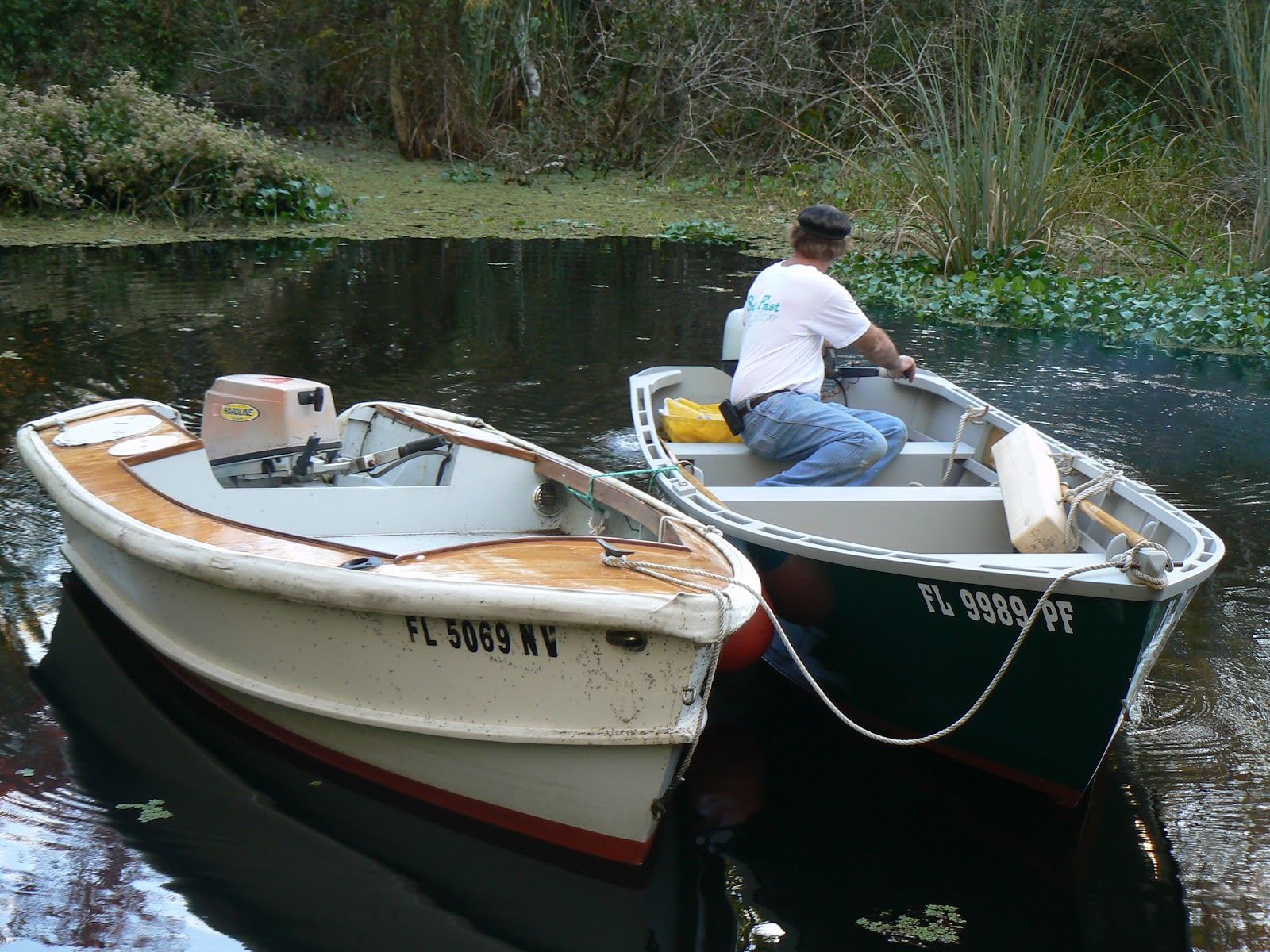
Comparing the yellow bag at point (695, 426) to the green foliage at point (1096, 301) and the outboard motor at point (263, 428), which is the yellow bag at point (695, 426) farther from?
the green foliage at point (1096, 301)

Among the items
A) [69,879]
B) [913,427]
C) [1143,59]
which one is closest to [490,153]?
[1143,59]

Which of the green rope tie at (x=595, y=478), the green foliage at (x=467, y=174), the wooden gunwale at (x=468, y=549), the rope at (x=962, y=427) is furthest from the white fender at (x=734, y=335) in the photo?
the green foliage at (x=467, y=174)

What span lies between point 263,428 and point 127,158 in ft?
31.8

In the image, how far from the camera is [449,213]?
14.8 meters

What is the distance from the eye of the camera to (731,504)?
4258mm

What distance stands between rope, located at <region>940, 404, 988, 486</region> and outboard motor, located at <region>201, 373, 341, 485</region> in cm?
243

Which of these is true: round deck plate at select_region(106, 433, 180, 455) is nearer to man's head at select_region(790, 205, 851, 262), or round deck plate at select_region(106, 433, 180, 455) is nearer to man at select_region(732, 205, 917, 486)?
man at select_region(732, 205, 917, 486)

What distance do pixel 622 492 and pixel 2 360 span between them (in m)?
5.72

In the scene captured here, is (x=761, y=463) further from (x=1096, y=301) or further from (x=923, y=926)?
(x=1096, y=301)

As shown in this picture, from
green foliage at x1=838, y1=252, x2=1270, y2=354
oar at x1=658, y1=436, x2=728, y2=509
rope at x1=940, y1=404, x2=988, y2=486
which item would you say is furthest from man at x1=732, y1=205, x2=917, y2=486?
green foliage at x1=838, y1=252, x2=1270, y2=354

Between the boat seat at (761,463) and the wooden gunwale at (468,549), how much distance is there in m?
0.91

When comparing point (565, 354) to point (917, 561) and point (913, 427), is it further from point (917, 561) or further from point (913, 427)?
point (917, 561)

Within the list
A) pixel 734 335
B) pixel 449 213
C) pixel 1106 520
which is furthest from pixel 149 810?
pixel 449 213

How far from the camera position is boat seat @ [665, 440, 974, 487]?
16.4 ft
